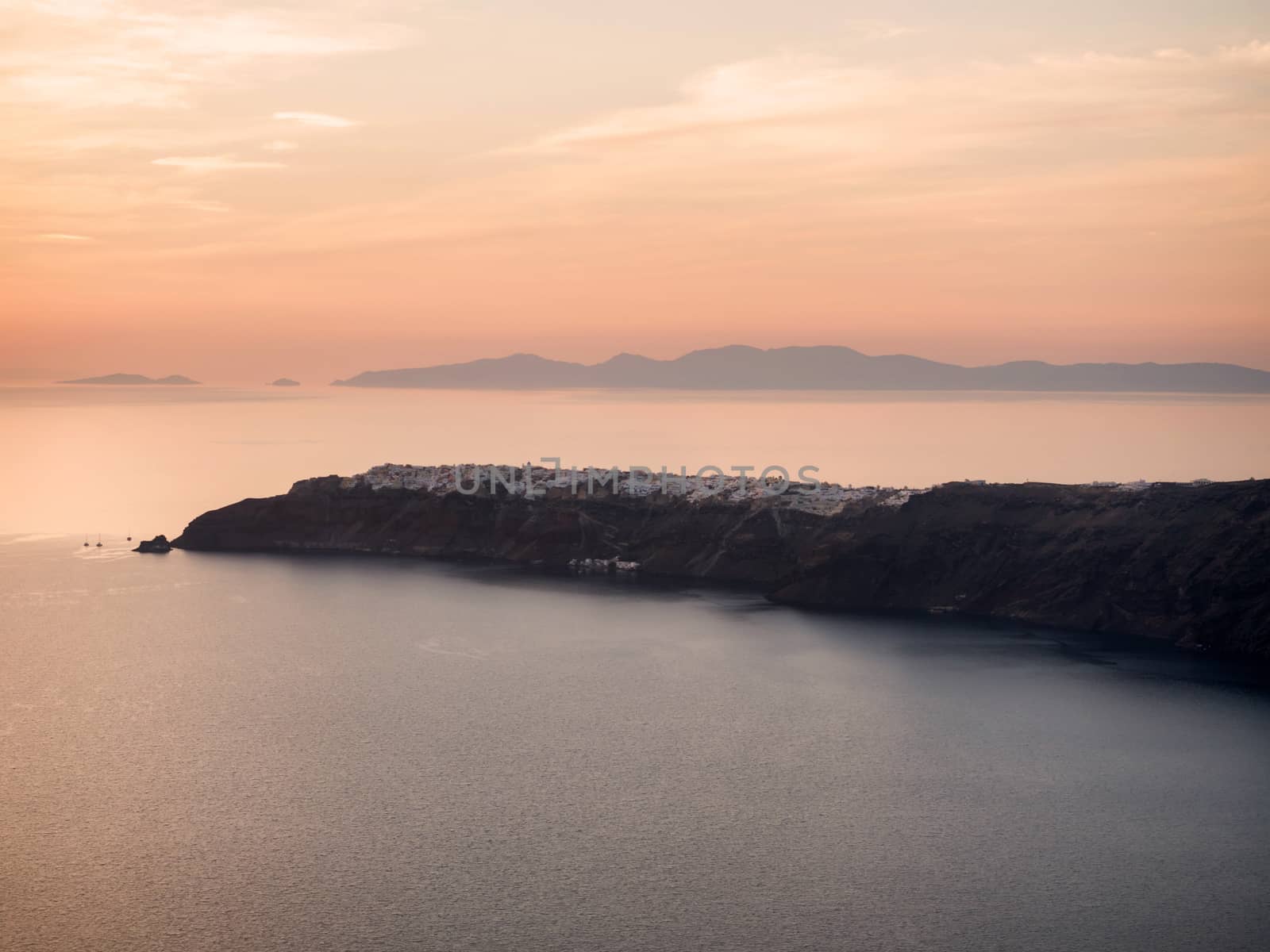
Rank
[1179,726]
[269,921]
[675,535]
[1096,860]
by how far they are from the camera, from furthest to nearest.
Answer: [675,535] → [1179,726] → [1096,860] → [269,921]

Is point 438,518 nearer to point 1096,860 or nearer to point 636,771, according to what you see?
point 636,771

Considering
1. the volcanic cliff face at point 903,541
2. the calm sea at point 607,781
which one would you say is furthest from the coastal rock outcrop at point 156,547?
the calm sea at point 607,781

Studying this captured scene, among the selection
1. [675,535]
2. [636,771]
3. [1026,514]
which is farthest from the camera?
[675,535]

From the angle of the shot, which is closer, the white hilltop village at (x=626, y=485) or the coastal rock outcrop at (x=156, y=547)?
the white hilltop village at (x=626, y=485)

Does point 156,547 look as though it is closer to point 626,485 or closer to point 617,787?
point 626,485

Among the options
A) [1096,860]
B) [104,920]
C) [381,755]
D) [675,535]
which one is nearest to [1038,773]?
[1096,860]

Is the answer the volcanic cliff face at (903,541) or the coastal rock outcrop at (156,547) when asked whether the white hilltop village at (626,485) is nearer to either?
the volcanic cliff face at (903,541)
